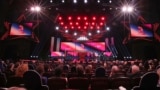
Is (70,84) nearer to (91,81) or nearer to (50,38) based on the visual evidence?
(91,81)

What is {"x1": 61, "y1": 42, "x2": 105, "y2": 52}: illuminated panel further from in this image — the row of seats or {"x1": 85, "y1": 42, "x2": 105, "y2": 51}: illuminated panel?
the row of seats

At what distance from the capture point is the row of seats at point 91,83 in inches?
304

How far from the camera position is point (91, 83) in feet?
26.3

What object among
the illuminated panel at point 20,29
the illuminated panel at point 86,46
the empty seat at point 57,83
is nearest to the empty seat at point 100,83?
the empty seat at point 57,83

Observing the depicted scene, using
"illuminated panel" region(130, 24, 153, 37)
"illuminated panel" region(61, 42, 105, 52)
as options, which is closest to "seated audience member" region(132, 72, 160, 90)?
"illuminated panel" region(130, 24, 153, 37)

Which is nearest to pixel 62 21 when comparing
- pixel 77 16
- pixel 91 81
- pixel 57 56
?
pixel 77 16

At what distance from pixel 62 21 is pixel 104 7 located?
563cm

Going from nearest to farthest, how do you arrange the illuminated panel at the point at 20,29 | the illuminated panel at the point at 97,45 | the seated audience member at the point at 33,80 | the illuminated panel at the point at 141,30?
the seated audience member at the point at 33,80, the illuminated panel at the point at 141,30, the illuminated panel at the point at 20,29, the illuminated panel at the point at 97,45

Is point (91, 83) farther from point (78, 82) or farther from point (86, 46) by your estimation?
point (86, 46)

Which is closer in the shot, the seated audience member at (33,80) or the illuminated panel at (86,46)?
the seated audience member at (33,80)

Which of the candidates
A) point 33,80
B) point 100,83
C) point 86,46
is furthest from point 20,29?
point 33,80

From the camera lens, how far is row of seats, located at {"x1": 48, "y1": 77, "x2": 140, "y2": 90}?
25.3 ft

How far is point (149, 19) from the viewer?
27.4 m

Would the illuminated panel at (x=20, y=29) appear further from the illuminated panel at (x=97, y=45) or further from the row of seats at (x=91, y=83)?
the row of seats at (x=91, y=83)
